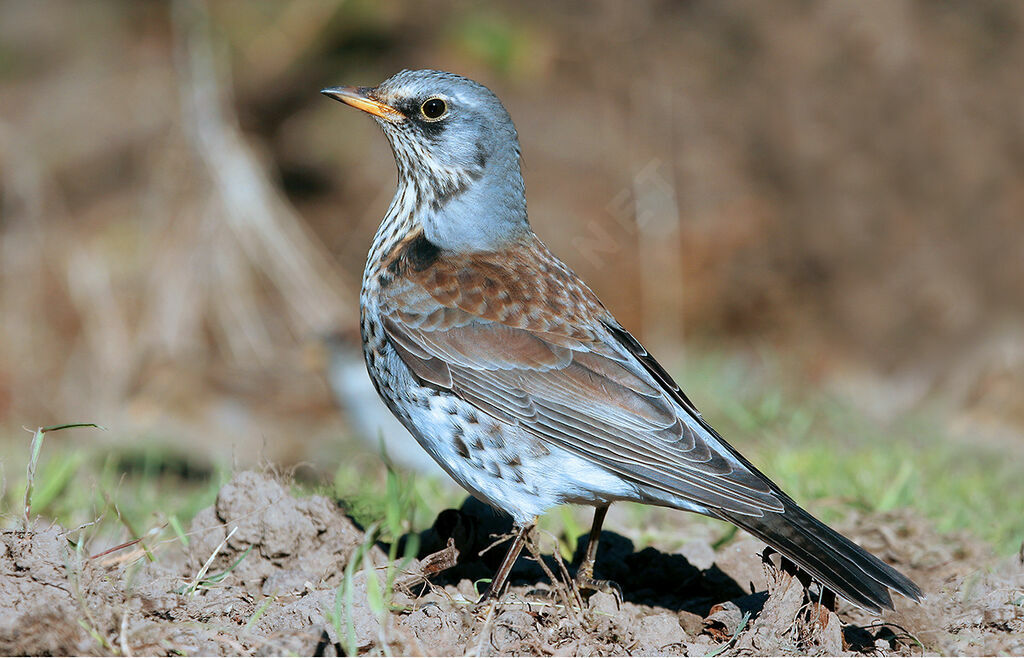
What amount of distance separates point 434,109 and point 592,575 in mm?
2005

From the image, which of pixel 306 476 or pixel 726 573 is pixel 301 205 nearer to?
pixel 306 476

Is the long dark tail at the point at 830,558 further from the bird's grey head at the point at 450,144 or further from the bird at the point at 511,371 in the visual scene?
the bird's grey head at the point at 450,144

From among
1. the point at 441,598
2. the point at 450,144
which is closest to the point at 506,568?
the point at 441,598

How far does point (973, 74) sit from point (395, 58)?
5.35 metres

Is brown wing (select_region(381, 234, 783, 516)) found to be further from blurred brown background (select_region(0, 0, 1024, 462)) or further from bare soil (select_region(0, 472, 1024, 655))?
blurred brown background (select_region(0, 0, 1024, 462))

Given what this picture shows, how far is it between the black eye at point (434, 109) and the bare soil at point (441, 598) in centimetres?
163

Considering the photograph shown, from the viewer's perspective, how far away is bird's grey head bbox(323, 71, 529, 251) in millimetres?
4602

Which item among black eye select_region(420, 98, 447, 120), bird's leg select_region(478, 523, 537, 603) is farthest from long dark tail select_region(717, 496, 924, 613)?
black eye select_region(420, 98, 447, 120)

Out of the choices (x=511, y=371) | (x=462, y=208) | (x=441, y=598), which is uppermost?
(x=462, y=208)

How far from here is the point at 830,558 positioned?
11.2 ft

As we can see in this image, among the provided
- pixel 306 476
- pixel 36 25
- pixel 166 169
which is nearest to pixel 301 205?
pixel 166 169

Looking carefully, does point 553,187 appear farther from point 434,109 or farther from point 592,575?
point 592,575

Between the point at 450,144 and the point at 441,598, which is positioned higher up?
the point at 450,144

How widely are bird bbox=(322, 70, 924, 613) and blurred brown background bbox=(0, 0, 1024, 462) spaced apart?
3820 mm
